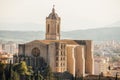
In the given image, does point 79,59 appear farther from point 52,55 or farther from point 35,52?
point 35,52

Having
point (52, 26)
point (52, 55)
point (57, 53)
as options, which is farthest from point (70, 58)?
point (52, 26)

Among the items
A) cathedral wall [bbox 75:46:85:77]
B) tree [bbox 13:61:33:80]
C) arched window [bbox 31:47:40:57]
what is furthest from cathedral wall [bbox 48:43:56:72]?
tree [bbox 13:61:33:80]

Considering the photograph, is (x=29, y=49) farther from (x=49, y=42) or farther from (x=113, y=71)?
(x=113, y=71)

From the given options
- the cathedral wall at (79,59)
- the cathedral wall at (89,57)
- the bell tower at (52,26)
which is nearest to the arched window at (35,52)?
the cathedral wall at (79,59)

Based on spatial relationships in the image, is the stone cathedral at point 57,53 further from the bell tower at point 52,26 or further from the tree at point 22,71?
the tree at point 22,71

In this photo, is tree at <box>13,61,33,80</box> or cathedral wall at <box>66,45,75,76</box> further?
cathedral wall at <box>66,45,75,76</box>

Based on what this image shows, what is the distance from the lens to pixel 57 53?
48.2 metres

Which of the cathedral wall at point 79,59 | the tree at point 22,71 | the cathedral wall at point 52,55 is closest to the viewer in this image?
the tree at point 22,71

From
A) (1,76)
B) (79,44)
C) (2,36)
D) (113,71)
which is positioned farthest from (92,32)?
(1,76)

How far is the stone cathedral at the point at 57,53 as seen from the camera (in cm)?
4819

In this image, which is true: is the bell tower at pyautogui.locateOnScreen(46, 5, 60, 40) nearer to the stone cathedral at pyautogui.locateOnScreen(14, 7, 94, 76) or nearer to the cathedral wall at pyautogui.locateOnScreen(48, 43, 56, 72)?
the stone cathedral at pyautogui.locateOnScreen(14, 7, 94, 76)

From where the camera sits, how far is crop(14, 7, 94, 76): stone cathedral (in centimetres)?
4819

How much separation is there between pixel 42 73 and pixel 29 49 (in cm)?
453

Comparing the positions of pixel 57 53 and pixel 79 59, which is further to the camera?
pixel 79 59
